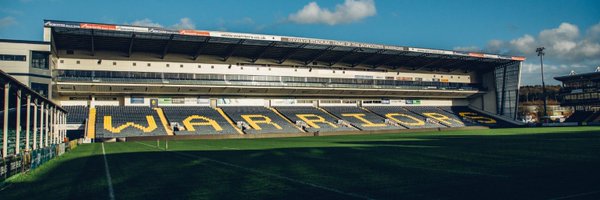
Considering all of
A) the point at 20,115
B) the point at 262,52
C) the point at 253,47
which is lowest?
the point at 20,115

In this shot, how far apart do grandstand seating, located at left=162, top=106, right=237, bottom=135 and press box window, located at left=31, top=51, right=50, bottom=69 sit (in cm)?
1443

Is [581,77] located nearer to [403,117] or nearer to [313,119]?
[403,117]

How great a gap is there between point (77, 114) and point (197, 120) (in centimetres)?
1409

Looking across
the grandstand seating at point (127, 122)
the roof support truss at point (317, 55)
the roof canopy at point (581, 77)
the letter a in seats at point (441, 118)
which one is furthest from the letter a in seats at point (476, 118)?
the grandstand seating at point (127, 122)

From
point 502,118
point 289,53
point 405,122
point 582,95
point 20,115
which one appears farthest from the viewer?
point 582,95

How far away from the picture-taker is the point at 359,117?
6119cm

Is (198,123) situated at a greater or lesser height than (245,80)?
lesser

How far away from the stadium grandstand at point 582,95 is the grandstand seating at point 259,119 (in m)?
58.8

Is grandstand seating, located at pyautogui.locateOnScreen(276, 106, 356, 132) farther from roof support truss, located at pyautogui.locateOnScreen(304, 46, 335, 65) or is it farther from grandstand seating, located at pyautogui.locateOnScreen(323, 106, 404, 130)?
roof support truss, located at pyautogui.locateOnScreen(304, 46, 335, 65)

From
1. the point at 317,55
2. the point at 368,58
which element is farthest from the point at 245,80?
the point at 368,58

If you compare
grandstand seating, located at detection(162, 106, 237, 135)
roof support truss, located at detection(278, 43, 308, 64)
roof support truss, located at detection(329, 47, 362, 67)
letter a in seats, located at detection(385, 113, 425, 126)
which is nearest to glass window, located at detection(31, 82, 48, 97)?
grandstand seating, located at detection(162, 106, 237, 135)

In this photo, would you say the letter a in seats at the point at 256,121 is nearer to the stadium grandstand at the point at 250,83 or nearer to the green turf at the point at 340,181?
the stadium grandstand at the point at 250,83

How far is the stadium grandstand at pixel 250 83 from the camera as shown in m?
47.4

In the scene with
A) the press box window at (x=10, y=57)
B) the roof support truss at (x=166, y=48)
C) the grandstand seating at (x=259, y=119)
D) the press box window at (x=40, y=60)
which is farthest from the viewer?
the grandstand seating at (x=259, y=119)
